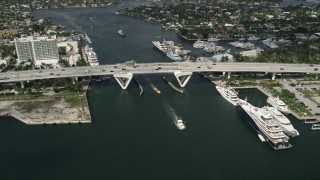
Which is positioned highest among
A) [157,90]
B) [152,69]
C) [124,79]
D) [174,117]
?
[152,69]

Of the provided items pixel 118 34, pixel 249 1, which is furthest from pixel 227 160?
pixel 249 1

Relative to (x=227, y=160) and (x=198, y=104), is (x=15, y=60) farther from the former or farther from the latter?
(x=227, y=160)

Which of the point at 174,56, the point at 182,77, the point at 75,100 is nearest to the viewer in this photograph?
the point at 75,100

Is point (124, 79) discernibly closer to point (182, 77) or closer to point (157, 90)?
point (157, 90)

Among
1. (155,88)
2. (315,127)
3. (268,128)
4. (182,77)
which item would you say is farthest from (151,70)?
(315,127)

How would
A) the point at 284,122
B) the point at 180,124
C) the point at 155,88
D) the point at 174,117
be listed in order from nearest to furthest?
the point at 284,122 → the point at 180,124 → the point at 174,117 → the point at 155,88

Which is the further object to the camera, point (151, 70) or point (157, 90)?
point (151, 70)

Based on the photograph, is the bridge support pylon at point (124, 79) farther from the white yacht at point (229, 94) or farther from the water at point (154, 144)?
the white yacht at point (229, 94)
